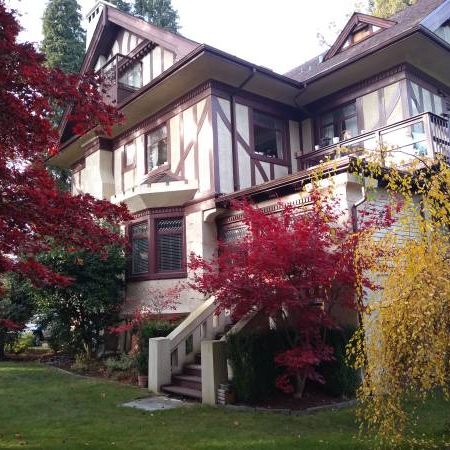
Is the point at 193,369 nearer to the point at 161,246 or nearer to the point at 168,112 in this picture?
the point at 161,246

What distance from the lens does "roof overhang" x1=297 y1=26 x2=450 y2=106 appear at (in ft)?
39.0

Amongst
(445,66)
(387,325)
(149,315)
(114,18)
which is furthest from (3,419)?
(114,18)

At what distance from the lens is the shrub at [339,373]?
8656 millimetres

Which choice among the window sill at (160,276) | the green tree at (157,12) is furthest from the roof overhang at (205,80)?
the green tree at (157,12)

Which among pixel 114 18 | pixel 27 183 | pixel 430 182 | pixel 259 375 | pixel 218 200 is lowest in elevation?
pixel 259 375

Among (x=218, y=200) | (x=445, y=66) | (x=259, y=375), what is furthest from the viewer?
(x=445, y=66)

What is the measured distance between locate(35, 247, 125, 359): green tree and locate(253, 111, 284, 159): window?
5.23 metres

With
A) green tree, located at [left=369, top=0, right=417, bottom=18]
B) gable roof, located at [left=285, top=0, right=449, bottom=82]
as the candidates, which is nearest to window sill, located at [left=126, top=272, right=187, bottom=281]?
gable roof, located at [left=285, top=0, right=449, bottom=82]

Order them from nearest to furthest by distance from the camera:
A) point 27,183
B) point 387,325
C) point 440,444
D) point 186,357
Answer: point 387,325
point 440,444
point 27,183
point 186,357

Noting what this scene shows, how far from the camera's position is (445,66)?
13.3 meters

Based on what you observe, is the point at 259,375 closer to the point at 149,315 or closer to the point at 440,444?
the point at 440,444

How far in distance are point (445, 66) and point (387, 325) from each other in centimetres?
1117

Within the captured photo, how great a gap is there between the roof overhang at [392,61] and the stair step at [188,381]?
8.54 metres

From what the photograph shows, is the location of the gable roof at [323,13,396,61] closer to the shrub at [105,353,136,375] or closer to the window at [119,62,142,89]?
the window at [119,62,142,89]
